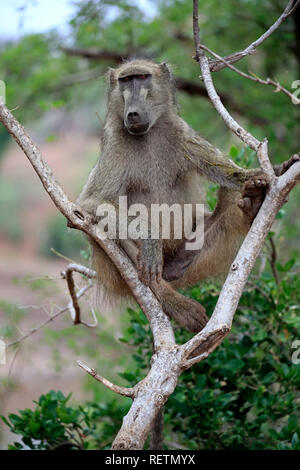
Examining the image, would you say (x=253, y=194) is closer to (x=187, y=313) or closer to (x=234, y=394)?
(x=187, y=313)

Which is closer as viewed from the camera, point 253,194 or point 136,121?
point 253,194

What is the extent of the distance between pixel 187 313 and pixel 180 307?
49 millimetres

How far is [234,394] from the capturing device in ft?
11.2

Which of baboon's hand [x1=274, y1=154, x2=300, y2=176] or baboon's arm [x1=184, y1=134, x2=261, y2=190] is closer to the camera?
baboon's hand [x1=274, y1=154, x2=300, y2=176]

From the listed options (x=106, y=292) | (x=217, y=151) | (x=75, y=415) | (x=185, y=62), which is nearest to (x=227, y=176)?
(x=217, y=151)

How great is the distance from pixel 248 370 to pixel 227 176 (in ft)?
3.76

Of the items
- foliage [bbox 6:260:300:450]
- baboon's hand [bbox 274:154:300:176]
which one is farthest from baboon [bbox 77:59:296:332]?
baboon's hand [bbox 274:154:300:176]

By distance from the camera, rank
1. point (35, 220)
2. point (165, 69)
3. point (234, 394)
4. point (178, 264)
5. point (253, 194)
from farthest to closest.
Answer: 1. point (35, 220)
2. point (165, 69)
3. point (178, 264)
4. point (234, 394)
5. point (253, 194)

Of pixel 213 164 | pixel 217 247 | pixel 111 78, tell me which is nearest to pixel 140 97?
pixel 111 78

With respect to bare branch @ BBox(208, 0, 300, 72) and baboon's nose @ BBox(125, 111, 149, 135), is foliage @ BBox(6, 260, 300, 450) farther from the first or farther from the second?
bare branch @ BBox(208, 0, 300, 72)

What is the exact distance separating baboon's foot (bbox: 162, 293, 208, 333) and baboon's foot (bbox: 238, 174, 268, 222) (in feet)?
1.88

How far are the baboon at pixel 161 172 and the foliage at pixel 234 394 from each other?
255 mm

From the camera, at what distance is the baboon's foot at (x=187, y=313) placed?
314 centimetres

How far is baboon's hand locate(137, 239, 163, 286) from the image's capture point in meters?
3.15
